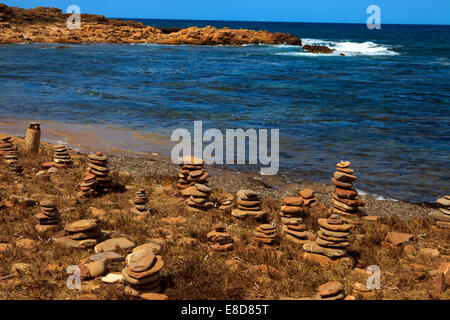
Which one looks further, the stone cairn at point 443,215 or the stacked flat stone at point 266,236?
the stone cairn at point 443,215

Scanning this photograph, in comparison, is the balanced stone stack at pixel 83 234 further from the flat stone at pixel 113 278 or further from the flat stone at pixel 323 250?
the flat stone at pixel 323 250

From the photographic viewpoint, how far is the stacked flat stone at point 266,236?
9.31m

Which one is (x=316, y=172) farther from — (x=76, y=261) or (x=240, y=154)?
(x=76, y=261)

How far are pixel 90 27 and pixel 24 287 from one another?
96212mm

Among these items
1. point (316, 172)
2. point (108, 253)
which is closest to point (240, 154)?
point (316, 172)

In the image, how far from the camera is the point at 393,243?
9680 mm

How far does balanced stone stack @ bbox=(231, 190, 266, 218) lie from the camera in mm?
10820

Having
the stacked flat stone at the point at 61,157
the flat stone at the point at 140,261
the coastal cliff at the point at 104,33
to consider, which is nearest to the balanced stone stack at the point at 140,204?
the flat stone at the point at 140,261

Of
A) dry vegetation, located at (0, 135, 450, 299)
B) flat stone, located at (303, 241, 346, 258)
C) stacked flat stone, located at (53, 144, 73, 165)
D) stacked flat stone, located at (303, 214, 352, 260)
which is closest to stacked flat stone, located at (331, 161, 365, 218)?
dry vegetation, located at (0, 135, 450, 299)

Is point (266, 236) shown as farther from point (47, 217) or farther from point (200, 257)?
point (47, 217)

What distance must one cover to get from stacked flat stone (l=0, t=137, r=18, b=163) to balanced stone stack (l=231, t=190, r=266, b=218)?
7.94m

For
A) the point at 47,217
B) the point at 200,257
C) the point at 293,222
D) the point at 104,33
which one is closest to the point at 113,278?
the point at 200,257

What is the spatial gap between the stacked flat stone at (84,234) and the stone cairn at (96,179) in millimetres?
3158

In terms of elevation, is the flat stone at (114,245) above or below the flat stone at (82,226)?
below
